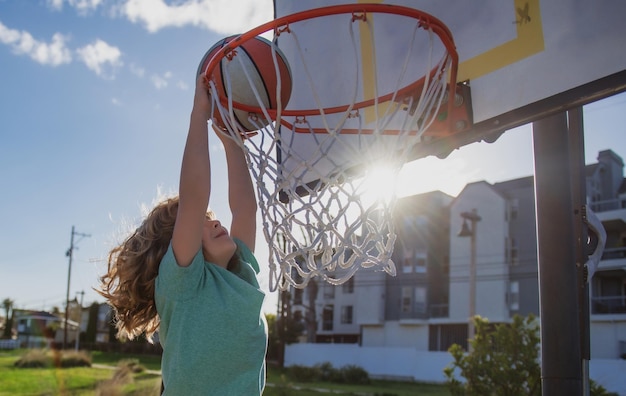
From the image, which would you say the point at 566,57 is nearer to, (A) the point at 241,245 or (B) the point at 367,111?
(B) the point at 367,111

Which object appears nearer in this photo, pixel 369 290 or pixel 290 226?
pixel 290 226

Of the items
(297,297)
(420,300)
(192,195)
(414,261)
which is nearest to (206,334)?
(192,195)

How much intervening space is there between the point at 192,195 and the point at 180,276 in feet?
0.86

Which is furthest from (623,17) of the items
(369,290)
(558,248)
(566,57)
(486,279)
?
(369,290)

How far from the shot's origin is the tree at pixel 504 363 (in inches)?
384

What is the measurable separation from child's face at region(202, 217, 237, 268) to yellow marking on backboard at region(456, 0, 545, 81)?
123 cm

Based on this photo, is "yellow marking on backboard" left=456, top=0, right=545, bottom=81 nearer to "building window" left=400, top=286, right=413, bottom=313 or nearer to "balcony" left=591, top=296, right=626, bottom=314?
"balcony" left=591, top=296, right=626, bottom=314

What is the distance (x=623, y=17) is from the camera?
7.03 ft

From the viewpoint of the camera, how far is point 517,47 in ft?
8.25

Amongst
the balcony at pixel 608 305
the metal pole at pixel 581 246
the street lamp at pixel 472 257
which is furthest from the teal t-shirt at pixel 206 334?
the balcony at pixel 608 305

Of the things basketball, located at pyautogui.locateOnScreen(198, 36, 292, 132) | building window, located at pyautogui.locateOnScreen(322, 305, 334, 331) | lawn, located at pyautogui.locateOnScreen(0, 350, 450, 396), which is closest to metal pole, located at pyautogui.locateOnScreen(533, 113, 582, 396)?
basketball, located at pyautogui.locateOnScreen(198, 36, 292, 132)

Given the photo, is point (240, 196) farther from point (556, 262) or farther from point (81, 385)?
point (81, 385)

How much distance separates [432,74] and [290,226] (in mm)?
897

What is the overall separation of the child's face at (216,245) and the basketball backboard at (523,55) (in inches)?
36.1
